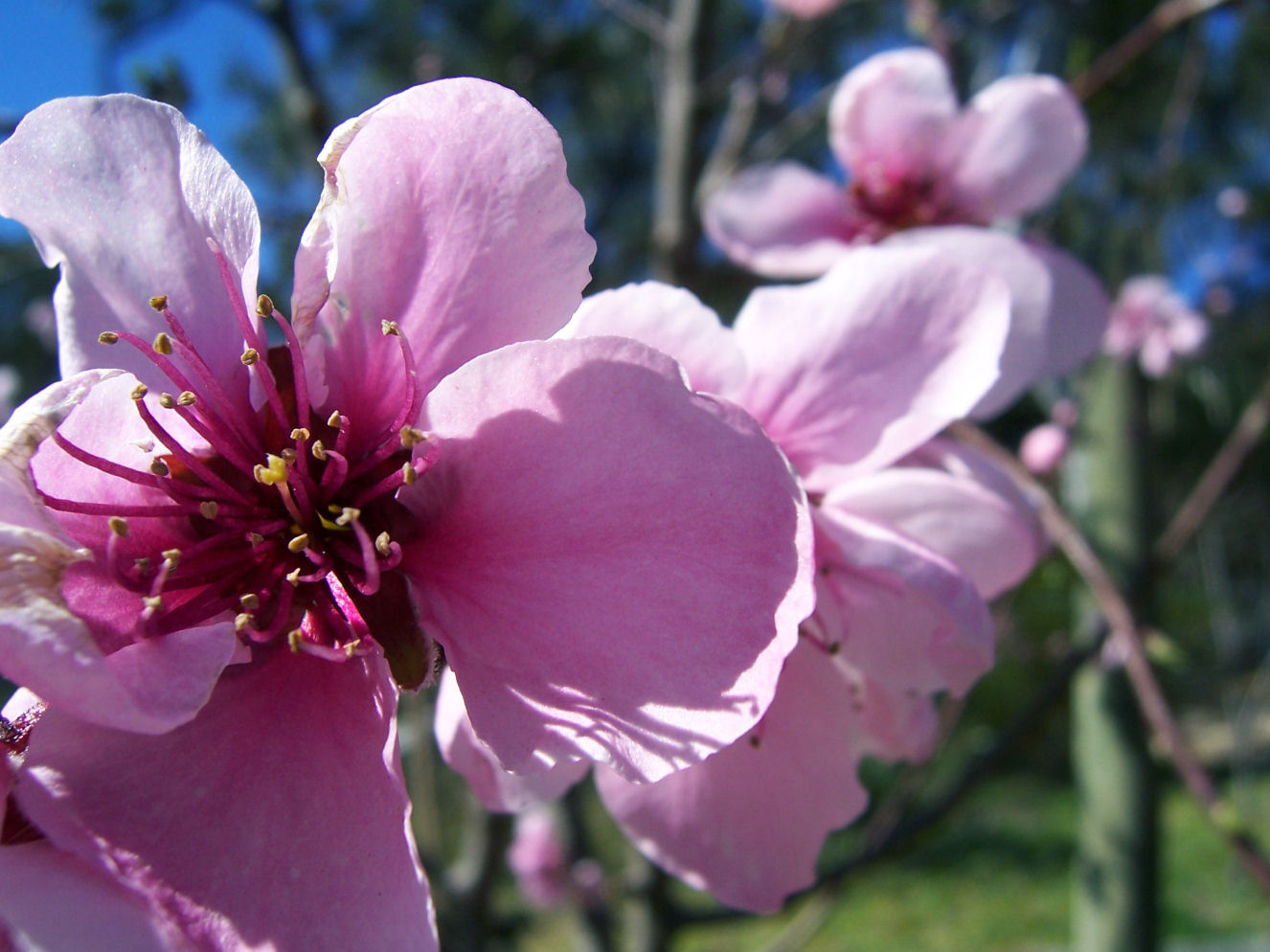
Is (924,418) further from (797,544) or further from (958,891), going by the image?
(958,891)

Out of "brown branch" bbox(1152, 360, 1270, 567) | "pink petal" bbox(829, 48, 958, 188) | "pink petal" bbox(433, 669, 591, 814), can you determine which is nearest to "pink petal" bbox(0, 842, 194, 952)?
"pink petal" bbox(433, 669, 591, 814)

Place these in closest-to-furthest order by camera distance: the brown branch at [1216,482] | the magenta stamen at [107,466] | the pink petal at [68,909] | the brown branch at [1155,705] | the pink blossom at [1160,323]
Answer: the pink petal at [68,909] → the magenta stamen at [107,466] → the brown branch at [1155,705] → the brown branch at [1216,482] → the pink blossom at [1160,323]

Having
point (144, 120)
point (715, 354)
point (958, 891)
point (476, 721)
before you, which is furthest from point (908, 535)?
point (958, 891)

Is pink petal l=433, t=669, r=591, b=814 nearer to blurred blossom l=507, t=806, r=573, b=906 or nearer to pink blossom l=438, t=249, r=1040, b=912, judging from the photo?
pink blossom l=438, t=249, r=1040, b=912

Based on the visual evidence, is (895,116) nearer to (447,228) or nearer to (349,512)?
(447,228)

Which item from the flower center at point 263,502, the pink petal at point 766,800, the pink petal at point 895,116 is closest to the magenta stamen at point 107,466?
the flower center at point 263,502

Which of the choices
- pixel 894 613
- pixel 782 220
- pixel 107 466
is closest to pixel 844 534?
pixel 894 613

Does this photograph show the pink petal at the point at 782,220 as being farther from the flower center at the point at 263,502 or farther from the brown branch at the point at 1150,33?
the flower center at the point at 263,502
